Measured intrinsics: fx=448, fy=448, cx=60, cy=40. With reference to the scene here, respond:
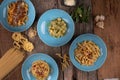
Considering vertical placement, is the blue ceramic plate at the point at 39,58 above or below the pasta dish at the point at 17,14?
below

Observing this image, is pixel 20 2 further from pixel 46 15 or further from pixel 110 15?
pixel 110 15

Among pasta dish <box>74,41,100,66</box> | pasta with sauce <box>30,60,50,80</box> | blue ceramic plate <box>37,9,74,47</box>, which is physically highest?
blue ceramic plate <box>37,9,74,47</box>

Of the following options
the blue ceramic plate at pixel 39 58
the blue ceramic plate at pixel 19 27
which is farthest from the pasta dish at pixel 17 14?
the blue ceramic plate at pixel 39 58

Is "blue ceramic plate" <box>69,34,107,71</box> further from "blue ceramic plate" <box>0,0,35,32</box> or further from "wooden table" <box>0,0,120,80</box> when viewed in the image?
"blue ceramic plate" <box>0,0,35,32</box>

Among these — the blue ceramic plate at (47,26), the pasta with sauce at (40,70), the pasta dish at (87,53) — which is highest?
the blue ceramic plate at (47,26)

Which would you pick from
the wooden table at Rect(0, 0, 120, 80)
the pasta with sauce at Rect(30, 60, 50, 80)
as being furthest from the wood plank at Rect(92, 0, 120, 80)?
the pasta with sauce at Rect(30, 60, 50, 80)

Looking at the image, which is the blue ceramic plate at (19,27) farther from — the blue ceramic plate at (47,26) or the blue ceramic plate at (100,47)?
the blue ceramic plate at (100,47)

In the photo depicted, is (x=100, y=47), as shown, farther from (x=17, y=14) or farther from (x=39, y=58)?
(x=17, y=14)
